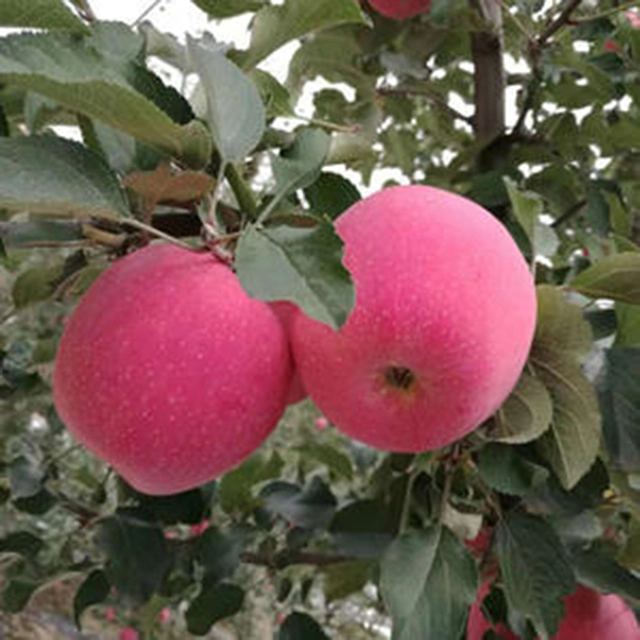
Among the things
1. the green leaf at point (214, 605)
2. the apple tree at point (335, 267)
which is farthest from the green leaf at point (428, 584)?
the green leaf at point (214, 605)

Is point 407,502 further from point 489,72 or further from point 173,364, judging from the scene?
point 489,72

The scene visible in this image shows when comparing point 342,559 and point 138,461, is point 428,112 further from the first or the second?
point 138,461

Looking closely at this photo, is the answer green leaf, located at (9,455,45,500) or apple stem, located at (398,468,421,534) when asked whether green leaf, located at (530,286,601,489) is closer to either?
apple stem, located at (398,468,421,534)

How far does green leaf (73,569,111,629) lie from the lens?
1.14 m

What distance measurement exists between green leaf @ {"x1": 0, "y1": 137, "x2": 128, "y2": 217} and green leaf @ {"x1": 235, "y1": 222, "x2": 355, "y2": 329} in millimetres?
90

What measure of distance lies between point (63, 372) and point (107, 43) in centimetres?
22

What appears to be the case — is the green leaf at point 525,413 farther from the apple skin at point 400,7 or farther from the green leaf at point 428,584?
the apple skin at point 400,7

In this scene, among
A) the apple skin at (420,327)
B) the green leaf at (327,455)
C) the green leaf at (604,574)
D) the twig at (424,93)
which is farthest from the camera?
the twig at (424,93)

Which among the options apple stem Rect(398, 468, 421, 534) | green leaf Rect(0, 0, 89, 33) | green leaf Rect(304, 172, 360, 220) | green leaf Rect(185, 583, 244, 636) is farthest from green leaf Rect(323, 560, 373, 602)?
green leaf Rect(0, 0, 89, 33)

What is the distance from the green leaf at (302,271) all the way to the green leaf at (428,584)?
0.33 metres

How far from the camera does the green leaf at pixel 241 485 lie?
4.14ft

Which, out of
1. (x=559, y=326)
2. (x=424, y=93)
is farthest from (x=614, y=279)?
(x=424, y=93)

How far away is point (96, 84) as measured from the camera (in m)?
0.50

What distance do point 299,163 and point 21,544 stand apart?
0.74 metres
